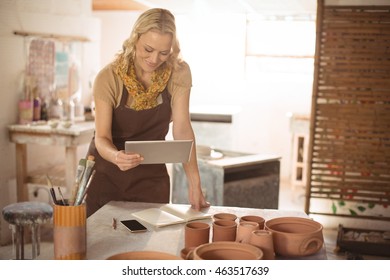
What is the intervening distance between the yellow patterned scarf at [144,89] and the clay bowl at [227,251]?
98 centimetres

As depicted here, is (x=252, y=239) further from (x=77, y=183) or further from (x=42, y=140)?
(x=42, y=140)

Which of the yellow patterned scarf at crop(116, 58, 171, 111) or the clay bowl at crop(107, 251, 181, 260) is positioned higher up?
the yellow patterned scarf at crop(116, 58, 171, 111)

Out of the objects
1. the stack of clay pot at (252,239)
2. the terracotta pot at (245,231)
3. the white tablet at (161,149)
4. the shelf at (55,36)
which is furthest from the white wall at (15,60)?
the terracotta pot at (245,231)

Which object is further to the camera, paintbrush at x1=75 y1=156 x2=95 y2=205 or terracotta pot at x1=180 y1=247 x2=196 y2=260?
paintbrush at x1=75 y1=156 x2=95 y2=205

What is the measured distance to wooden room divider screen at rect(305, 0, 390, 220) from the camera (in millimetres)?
3740

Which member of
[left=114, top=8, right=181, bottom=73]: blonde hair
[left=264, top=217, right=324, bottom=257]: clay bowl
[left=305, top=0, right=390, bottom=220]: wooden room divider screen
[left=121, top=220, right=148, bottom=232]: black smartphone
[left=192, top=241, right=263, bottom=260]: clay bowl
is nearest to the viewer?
[left=192, top=241, right=263, bottom=260]: clay bowl

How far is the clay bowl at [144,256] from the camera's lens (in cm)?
138

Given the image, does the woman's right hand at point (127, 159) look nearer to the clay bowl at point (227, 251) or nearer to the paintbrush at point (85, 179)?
the paintbrush at point (85, 179)

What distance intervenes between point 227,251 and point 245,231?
3.4 inches

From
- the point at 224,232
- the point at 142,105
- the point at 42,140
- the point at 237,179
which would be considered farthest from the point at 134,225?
the point at 42,140

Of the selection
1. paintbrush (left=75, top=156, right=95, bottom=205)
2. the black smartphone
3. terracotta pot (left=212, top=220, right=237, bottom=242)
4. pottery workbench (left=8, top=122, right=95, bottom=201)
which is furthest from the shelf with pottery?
paintbrush (left=75, top=156, right=95, bottom=205)

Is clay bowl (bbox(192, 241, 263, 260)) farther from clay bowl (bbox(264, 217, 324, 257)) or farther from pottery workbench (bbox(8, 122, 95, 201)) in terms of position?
pottery workbench (bbox(8, 122, 95, 201))
